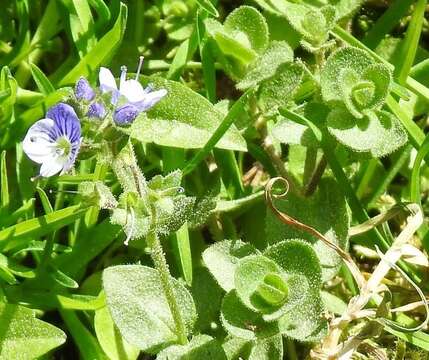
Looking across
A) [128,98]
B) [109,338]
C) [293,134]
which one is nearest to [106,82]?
[128,98]

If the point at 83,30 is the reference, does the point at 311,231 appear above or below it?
below

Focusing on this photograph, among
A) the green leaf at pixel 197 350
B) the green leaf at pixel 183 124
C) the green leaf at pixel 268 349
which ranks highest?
the green leaf at pixel 183 124

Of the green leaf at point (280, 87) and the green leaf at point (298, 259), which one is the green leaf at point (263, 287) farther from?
the green leaf at point (280, 87)

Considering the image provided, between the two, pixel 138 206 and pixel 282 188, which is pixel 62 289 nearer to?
pixel 138 206

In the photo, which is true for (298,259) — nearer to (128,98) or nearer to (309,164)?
(309,164)

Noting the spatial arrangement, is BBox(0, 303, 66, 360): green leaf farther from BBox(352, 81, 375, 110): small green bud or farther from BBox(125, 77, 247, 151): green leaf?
BBox(352, 81, 375, 110): small green bud

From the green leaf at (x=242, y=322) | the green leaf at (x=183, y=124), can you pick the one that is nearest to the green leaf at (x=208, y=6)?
the green leaf at (x=183, y=124)

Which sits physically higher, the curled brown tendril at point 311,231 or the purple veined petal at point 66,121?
the purple veined petal at point 66,121
